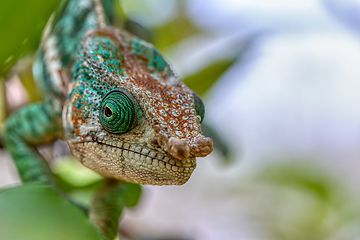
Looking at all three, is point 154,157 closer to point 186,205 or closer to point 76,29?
point 76,29

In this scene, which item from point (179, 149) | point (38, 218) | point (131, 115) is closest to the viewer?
point (38, 218)

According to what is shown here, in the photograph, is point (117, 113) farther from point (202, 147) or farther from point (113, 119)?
point (202, 147)

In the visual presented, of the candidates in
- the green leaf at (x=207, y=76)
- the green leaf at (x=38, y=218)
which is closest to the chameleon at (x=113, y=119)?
the green leaf at (x=38, y=218)

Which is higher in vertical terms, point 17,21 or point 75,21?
point 75,21

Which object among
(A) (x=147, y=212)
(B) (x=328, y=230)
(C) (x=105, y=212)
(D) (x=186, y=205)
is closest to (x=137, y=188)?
(C) (x=105, y=212)

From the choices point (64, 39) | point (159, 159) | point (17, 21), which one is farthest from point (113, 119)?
point (64, 39)

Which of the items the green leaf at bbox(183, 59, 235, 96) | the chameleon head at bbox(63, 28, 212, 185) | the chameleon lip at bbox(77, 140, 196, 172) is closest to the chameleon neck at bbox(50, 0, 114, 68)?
the chameleon head at bbox(63, 28, 212, 185)

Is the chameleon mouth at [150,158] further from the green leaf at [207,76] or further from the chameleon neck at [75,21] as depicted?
the green leaf at [207,76]
